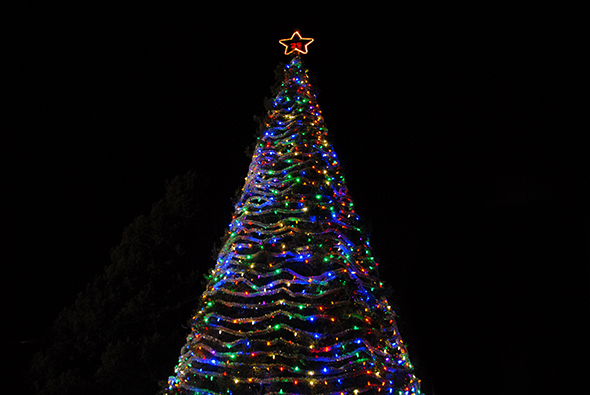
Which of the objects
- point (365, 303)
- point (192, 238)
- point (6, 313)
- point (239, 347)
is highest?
point (192, 238)

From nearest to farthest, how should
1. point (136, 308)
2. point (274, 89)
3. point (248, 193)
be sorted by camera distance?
point (248, 193) → point (274, 89) → point (136, 308)

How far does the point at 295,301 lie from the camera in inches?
124

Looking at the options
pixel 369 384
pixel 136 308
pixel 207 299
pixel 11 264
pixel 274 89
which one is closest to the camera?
pixel 369 384

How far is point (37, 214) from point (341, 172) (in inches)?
229

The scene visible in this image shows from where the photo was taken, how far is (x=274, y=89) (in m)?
4.66

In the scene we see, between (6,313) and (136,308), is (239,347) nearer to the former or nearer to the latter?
(136,308)

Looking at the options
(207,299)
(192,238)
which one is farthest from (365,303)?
(192,238)

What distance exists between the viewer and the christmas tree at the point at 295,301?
114 inches

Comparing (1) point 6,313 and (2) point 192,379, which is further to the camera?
(1) point 6,313

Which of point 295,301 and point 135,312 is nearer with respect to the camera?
point 295,301

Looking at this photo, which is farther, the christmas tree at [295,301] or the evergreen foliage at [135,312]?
the evergreen foliage at [135,312]

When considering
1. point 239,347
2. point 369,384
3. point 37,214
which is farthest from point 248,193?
point 37,214

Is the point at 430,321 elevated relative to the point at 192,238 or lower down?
lower down

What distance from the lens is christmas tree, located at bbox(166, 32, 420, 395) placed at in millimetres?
2908
